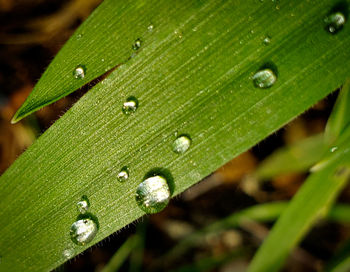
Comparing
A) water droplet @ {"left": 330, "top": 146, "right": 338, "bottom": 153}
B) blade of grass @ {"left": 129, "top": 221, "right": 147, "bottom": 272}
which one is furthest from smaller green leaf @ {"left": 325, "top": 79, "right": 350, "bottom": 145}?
blade of grass @ {"left": 129, "top": 221, "right": 147, "bottom": 272}

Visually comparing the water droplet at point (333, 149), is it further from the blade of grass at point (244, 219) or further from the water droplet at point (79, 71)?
the blade of grass at point (244, 219)

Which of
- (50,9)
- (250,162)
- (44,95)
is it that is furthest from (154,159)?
(50,9)

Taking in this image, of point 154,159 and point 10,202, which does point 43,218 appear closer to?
point 10,202

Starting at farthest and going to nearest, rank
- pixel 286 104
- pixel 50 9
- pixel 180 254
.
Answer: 1. pixel 50 9
2. pixel 180 254
3. pixel 286 104

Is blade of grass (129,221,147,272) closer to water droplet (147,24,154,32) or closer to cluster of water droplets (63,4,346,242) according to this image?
cluster of water droplets (63,4,346,242)

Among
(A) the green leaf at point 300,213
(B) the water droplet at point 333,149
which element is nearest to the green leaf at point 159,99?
(B) the water droplet at point 333,149

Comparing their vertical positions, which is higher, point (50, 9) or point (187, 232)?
point (50, 9)
